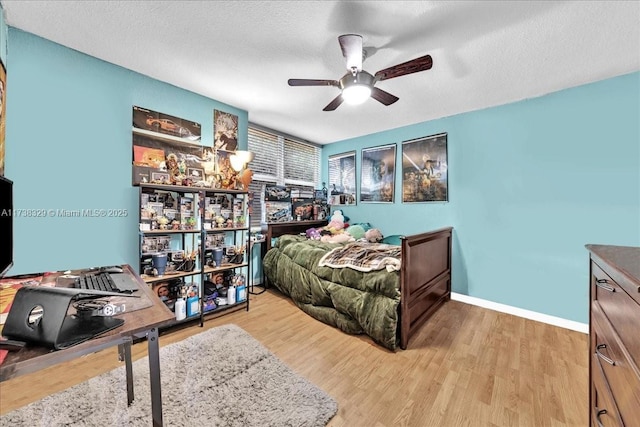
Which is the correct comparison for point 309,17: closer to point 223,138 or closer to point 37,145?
point 223,138

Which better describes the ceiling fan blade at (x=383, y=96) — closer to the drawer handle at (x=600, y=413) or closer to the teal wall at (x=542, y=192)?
the teal wall at (x=542, y=192)

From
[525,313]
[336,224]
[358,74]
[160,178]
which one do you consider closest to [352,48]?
[358,74]

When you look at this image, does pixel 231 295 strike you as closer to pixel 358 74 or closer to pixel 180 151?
pixel 180 151

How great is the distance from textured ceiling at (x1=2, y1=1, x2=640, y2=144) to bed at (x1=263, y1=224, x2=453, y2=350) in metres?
1.53

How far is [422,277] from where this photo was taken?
242 centimetres

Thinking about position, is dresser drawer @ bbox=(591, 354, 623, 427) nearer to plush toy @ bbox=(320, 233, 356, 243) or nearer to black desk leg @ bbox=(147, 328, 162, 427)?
black desk leg @ bbox=(147, 328, 162, 427)

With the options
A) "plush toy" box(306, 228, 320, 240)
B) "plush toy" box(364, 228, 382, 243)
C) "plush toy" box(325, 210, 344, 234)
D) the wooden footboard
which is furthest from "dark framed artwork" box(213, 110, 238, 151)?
the wooden footboard

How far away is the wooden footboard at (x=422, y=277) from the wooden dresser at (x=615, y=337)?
107 centimetres

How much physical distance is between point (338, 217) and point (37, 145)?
3387 mm

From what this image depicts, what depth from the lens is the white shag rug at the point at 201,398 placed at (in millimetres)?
1355

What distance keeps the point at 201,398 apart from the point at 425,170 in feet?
11.1

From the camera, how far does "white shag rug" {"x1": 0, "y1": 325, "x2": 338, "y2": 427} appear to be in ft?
4.45

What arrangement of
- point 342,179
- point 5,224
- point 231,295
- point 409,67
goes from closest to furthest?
point 5,224, point 409,67, point 231,295, point 342,179

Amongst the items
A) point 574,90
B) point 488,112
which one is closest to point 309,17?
point 488,112
